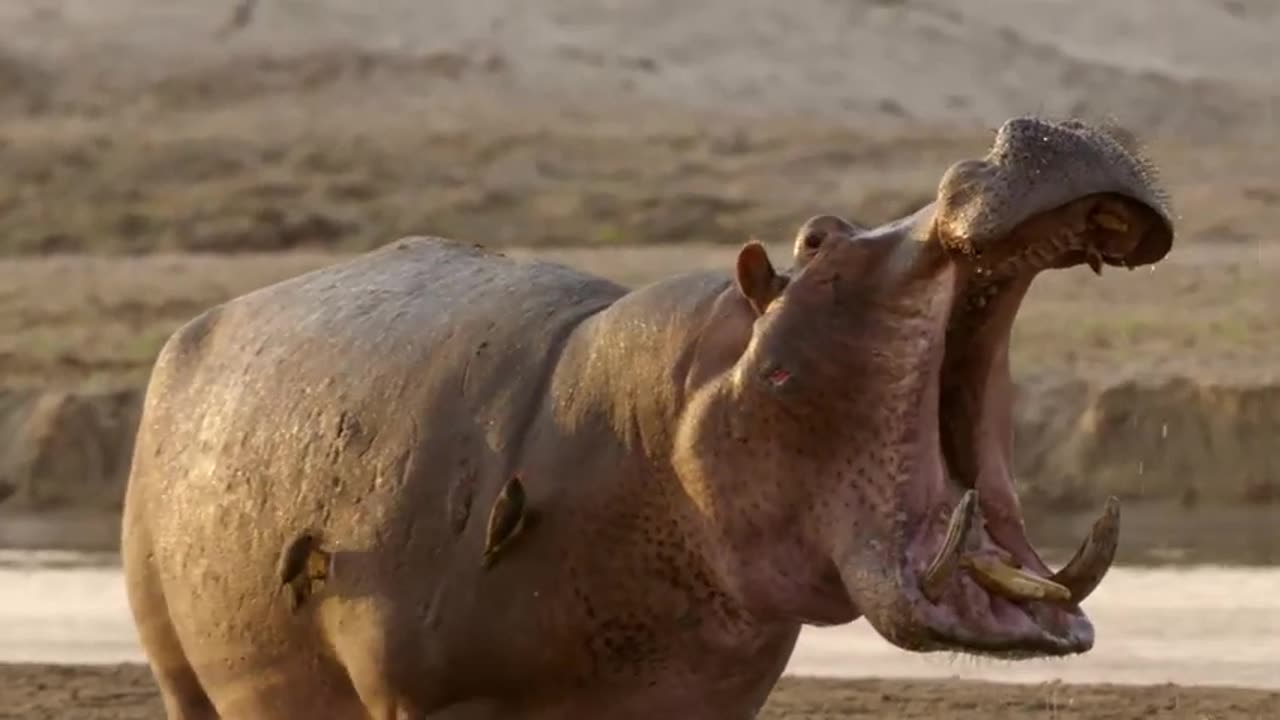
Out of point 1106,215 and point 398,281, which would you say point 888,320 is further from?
point 398,281

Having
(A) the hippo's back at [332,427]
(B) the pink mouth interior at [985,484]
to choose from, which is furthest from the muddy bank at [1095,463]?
(B) the pink mouth interior at [985,484]

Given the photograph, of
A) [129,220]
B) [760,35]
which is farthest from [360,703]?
[760,35]

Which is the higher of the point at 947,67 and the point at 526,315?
the point at 526,315

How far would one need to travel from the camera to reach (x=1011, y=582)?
168 inches

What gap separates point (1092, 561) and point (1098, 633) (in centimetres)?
668

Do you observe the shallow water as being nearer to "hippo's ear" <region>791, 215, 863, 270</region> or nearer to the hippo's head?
the hippo's head

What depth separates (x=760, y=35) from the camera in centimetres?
3102

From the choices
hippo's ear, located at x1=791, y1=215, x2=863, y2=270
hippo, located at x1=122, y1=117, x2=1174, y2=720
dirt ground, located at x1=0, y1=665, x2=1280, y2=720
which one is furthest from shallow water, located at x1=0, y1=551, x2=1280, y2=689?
hippo's ear, located at x1=791, y1=215, x2=863, y2=270

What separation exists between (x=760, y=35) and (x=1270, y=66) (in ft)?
19.5

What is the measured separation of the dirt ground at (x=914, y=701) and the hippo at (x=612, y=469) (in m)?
3.07

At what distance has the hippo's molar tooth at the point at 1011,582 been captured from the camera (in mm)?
4243

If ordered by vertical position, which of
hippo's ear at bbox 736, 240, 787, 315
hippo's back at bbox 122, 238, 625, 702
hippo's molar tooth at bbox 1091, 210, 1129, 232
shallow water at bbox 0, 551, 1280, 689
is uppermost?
hippo's molar tooth at bbox 1091, 210, 1129, 232

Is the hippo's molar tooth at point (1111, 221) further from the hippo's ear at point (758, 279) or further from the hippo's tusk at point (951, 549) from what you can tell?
the hippo's ear at point (758, 279)

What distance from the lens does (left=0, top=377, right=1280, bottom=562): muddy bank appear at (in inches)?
594
